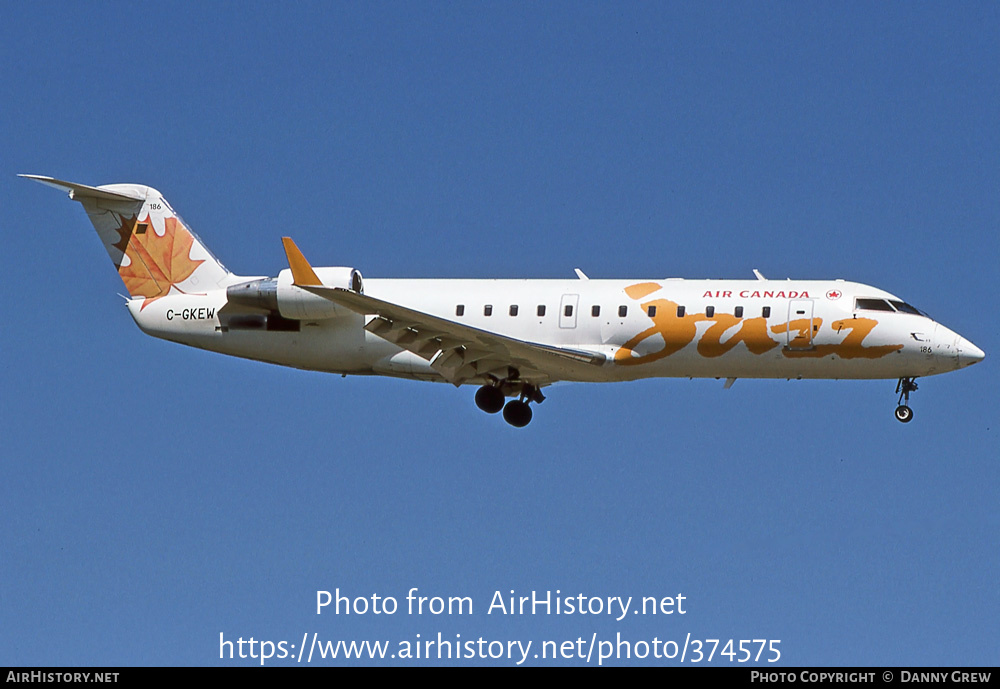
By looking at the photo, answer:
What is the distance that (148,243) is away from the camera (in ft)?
121

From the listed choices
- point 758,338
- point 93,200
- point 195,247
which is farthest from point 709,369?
point 93,200

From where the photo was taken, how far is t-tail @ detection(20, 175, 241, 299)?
1438 inches

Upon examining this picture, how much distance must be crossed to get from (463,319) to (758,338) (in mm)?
6720

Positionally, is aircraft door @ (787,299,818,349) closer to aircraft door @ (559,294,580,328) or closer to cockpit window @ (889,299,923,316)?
cockpit window @ (889,299,923,316)

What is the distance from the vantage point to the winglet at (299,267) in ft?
101

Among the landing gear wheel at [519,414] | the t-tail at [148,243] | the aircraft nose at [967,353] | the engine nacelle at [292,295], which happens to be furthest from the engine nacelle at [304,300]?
the aircraft nose at [967,353]

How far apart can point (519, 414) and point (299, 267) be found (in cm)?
673

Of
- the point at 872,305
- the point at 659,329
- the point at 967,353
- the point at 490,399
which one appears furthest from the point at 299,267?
the point at 967,353

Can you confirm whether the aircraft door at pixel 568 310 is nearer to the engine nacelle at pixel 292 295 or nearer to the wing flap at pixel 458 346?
the wing flap at pixel 458 346

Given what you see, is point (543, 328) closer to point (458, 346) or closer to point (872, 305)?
point (458, 346)

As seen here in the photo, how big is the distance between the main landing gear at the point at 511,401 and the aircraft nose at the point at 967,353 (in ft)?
31.6

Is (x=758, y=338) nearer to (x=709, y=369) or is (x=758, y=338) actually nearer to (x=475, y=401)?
(x=709, y=369)

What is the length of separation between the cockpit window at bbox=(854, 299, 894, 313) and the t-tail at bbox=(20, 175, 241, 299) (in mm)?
14687
